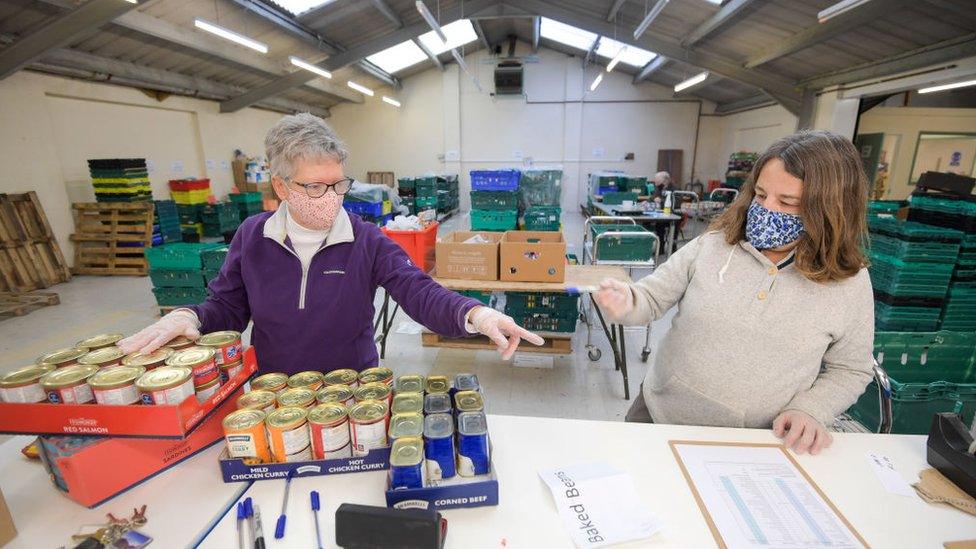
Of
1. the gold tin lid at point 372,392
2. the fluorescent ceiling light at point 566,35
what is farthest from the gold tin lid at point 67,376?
the fluorescent ceiling light at point 566,35

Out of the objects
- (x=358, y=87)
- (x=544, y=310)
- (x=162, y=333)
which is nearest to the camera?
(x=162, y=333)

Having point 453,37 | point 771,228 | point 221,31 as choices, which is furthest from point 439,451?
point 453,37

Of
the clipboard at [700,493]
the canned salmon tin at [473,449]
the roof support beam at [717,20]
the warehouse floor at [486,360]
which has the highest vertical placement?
the roof support beam at [717,20]

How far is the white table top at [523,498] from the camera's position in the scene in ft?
3.03

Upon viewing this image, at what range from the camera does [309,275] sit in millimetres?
1578

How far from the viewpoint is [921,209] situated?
3893 millimetres

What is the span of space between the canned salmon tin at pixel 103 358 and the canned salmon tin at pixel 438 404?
31.5 inches

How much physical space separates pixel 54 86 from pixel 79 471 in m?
8.71

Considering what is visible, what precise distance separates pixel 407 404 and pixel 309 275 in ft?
2.43

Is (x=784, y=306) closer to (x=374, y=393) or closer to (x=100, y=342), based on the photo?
(x=374, y=393)

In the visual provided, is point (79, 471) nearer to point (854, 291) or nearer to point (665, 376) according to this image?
point (665, 376)

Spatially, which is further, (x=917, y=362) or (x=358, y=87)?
(x=358, y=87)

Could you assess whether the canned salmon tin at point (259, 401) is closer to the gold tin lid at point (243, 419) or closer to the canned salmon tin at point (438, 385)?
the gold tin lid at point (243, 419)

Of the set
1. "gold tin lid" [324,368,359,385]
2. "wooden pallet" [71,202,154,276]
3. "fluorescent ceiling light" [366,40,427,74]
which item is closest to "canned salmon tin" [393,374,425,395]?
"gold tin lid" [324,368,359,385]
